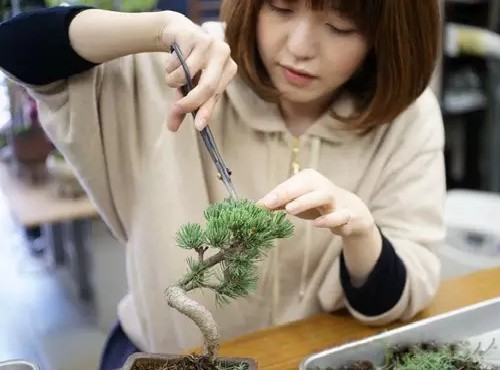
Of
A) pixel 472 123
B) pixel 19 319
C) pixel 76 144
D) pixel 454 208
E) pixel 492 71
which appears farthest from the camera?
pixel 472 123

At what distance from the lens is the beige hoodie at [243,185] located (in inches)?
44.8

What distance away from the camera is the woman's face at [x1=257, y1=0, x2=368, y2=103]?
1039 mm

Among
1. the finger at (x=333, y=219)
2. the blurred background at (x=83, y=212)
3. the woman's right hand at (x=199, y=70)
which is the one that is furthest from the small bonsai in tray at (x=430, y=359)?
the blurred background at (x=83, y=212)

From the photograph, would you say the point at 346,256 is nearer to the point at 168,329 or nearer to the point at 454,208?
the point at 168,329

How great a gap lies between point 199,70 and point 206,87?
43mm

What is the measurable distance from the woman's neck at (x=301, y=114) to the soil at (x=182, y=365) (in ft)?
1.79

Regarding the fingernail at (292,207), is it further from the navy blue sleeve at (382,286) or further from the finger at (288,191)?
the navy blue sleeve at (382,286)

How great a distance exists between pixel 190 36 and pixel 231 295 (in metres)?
0.37

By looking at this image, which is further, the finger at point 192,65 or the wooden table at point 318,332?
the wooden table at point 318,332

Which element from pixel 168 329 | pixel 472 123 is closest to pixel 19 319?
pixel 168 329

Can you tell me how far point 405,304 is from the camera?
112 cm

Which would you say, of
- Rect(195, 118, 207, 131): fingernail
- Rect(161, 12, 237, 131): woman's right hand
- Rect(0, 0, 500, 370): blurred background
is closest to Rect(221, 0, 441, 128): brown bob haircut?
Rect(161, 12, 237, 131): woman's right hand

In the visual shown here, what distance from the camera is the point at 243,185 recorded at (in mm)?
1205

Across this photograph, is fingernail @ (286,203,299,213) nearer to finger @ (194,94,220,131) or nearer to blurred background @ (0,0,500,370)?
Answer: finger @ (194,94,220,131)
